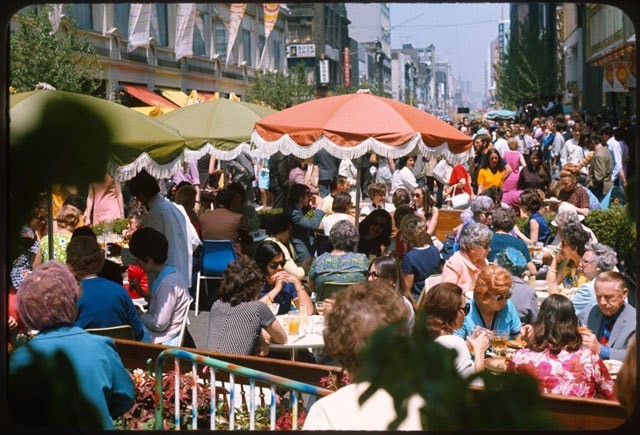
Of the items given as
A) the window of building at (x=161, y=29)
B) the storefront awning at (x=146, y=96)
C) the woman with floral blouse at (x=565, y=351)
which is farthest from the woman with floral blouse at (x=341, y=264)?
the window of building at (x=161, y=29)

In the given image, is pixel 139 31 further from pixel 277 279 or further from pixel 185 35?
pixel 277 279

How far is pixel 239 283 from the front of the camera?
5.32 m

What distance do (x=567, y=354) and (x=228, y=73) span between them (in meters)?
39.5

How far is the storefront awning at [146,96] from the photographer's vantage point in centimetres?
2844

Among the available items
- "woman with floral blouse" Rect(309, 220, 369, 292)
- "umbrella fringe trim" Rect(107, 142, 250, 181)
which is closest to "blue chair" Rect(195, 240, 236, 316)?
"umbrella fringe trim" Rect(107, 142, 250, 181)

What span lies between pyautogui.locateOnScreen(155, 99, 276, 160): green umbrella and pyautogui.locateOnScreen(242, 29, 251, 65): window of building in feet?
110

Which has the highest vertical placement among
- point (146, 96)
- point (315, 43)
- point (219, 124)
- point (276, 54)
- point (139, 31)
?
point (315, 43)

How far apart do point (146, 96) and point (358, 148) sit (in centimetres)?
2260

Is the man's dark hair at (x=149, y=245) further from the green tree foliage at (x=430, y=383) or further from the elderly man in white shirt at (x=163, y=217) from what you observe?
the green tree foliage at (x=430, y=383)

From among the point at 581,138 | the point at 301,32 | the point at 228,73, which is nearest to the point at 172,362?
the point at 581,138

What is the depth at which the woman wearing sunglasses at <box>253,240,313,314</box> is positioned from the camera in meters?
6.59

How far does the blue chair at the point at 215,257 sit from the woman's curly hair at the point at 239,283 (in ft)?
11.7

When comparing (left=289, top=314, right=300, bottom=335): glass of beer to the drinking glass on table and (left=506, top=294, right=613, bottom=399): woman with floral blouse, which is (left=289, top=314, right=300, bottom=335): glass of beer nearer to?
the drinking glass on table

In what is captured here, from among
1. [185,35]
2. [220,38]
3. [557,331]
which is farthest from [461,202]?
[220,38]
